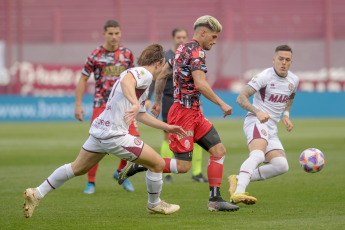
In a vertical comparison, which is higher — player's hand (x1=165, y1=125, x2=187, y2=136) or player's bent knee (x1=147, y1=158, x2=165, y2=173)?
player's hand (x1=165, y1=125, x2=187, y2=136)

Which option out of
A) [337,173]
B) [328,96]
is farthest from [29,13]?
[337,173]

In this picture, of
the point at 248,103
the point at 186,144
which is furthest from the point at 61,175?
the point at 248,103

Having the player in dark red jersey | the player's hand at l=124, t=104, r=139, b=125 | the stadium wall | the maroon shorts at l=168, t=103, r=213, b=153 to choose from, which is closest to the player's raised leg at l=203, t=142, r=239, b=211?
the player in dark red jersey

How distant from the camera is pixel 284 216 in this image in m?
7.24

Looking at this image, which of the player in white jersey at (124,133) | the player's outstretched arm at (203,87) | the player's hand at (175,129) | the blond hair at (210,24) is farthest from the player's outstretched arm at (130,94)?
the blond hair at (210,24)

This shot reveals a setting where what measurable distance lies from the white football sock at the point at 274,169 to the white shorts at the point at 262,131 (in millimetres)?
213

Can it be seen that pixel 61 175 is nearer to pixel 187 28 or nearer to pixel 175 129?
pixel 175 129

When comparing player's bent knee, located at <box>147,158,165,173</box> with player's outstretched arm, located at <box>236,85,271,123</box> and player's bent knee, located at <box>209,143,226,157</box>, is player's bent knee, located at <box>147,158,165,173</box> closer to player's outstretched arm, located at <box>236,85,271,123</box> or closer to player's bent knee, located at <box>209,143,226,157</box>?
player's bent knee, located at <box>209,143,226,157</box>

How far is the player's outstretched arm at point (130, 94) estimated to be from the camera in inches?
259

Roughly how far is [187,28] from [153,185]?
31.7 meters

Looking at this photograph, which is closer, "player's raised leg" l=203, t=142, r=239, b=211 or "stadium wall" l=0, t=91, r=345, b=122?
"player's raised leg" l=203, t=142, r=239, b=211

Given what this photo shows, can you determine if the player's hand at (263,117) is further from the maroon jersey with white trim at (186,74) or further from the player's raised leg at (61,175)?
the player's raised leg at (61,175)

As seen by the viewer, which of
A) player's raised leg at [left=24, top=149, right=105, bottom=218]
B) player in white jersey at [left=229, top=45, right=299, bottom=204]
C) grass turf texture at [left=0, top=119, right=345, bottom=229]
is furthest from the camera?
player in white jersey at [left=229, top=45, right=299, bottom=204]

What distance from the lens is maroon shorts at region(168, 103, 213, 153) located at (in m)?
7.76
